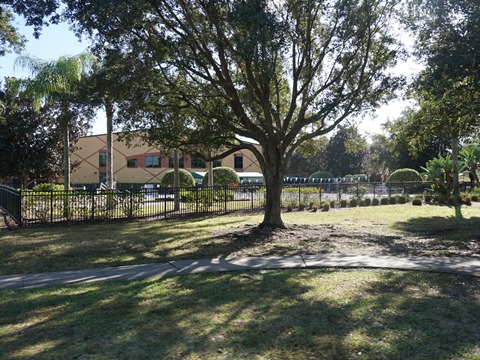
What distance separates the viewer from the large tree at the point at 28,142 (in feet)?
112

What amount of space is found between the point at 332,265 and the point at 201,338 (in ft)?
14.9

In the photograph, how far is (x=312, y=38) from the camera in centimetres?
1450

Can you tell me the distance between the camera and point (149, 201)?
20.2m

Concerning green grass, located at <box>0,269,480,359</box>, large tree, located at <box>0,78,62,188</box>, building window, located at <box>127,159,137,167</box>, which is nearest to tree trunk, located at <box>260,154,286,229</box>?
green grass, located at <box>0,269,480,359</box>

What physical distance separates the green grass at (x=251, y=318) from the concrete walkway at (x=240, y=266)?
0.59 metres

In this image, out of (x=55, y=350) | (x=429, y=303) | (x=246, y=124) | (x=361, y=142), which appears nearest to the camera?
(x=55, y=350)

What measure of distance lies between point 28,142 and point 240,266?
31.2 m

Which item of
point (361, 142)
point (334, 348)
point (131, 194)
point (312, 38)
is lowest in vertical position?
point (334, 348)

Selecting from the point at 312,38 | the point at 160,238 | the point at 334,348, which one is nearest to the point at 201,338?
the point at 334,348

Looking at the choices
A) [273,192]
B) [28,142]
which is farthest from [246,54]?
[28,142]

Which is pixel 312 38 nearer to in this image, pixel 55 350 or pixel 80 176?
pixel 55 350

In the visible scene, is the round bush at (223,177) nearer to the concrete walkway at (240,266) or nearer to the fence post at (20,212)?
the fence post at (20,212)

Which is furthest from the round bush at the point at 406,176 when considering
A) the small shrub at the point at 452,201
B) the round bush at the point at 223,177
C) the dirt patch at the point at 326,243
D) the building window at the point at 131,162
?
the building window at the point at 131,162

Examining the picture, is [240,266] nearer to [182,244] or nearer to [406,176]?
[182,244]
